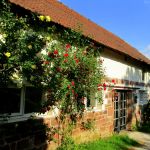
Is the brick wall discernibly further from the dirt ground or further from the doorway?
the doorway

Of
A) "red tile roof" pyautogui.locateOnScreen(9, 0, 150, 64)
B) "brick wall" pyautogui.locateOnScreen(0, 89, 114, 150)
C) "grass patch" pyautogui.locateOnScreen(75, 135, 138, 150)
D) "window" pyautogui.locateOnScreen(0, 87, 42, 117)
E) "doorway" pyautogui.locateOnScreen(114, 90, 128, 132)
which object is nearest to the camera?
"brick wall" pyautogui.locateOnScreen(0, 89, 114, 150)

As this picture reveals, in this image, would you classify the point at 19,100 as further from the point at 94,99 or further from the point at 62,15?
the point at 62,15

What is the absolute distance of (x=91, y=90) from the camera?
8609 mm

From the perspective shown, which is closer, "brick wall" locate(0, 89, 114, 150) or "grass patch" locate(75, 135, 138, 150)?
"brick wall" locate(0, 89, 114, 150)

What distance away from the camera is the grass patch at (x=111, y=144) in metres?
10.6

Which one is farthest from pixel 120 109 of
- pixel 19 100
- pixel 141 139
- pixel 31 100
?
pixel 19 100

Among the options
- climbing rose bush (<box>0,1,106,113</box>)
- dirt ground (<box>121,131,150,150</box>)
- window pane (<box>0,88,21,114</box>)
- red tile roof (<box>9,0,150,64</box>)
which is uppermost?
red tile roof (<box>9,0,150,64</box>)

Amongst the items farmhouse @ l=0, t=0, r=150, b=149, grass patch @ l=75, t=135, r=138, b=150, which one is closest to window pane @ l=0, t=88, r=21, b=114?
farmhouse @ l=0, t=0, r=150, b=149

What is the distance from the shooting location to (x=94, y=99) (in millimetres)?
11977

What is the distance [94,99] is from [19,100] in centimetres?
459

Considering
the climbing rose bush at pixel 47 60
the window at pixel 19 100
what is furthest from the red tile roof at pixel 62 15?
the window at pixel 19 100

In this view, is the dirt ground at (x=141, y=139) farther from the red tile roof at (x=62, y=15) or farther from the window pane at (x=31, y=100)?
the window pane at (x=31, y=100)

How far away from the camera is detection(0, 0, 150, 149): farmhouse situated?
756 centimetres

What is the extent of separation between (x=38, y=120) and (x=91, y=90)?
1.63 meters
